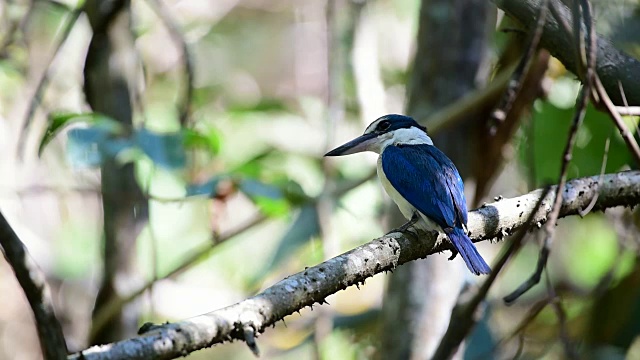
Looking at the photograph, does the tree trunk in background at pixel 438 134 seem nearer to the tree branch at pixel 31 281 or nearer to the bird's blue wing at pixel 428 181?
the bird's blue wing at pixel 428 181

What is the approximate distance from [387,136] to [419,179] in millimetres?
563

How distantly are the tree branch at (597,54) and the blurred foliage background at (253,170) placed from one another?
4.4 inches

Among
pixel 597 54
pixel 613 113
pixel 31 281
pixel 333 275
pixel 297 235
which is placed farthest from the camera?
pixel 297 235

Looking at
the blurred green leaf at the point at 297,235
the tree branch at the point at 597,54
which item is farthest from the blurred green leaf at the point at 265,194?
the tree branch at the point at 597,54

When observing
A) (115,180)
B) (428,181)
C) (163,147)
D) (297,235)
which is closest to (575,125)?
(428,181)

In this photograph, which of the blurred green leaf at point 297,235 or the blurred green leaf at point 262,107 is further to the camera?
the blurred green leaf at point 262,107

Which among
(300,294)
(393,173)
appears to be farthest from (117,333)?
(300,294)

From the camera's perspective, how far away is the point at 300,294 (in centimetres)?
178

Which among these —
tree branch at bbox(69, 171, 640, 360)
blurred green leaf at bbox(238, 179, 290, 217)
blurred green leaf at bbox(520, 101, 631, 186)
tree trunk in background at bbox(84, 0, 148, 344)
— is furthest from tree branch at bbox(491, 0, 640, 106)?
tree trunk in background at bbox(84, 0, 148, 344)

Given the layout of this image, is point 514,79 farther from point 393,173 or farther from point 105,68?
point 105,68

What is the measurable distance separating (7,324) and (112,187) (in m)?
2.60

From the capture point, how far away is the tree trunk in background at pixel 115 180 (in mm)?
3359

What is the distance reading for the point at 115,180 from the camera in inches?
137

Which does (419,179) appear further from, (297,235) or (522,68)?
(297,235)
